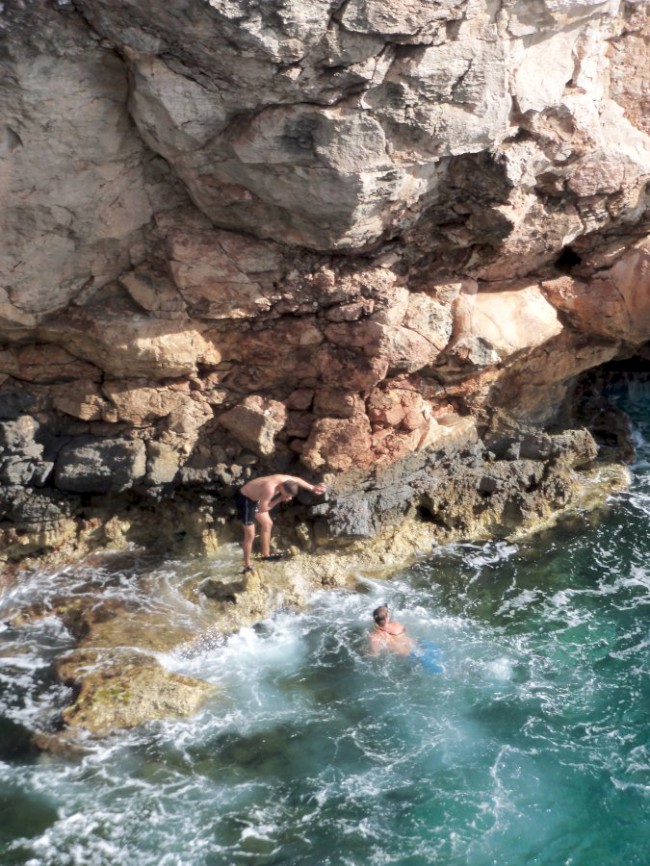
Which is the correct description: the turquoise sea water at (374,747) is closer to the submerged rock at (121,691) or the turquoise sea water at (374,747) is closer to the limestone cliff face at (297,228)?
the submerged rock at (121,691)

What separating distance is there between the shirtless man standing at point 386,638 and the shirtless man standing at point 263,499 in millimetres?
1840

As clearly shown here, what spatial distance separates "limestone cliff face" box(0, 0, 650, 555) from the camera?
777cm

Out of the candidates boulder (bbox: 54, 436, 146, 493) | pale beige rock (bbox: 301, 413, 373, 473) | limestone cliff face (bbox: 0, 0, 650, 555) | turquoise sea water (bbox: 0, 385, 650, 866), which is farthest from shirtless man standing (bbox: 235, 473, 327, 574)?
boulder (bbox: 54, 436, 146, 493)

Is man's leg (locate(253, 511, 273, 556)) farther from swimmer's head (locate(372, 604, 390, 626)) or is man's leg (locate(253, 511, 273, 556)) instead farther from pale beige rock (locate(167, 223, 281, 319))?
pale beige rock (locate(167, 223, 281, 319))

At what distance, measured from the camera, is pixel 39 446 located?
10.4m

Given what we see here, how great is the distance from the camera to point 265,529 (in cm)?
1038

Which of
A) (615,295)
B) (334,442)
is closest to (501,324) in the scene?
(615,295)

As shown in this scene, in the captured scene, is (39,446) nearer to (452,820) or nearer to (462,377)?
(462,377)

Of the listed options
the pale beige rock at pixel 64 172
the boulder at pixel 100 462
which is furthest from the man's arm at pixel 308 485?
the pale beige rock at pixel 64 172

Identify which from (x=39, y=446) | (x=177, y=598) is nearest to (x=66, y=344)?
(x=39, y=446)

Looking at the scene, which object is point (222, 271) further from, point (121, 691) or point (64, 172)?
point (121, 691)

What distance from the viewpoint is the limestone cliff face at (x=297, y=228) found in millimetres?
7766

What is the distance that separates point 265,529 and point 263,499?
494mm

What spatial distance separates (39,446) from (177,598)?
2719 millimetres
